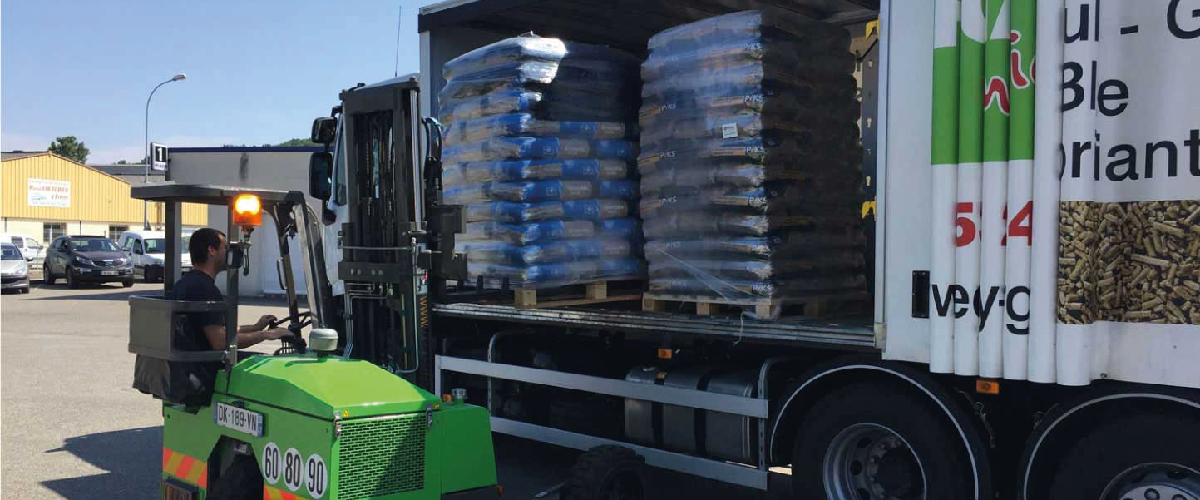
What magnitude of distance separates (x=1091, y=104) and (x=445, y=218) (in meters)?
3.60

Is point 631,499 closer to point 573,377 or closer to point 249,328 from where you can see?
point 573,377

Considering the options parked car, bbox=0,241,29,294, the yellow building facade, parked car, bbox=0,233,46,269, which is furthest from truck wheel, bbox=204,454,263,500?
the yellow building facade

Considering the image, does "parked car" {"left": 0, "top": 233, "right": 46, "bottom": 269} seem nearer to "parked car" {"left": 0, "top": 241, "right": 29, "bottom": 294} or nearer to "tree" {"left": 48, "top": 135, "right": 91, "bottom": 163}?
"parked car" {"left": 0, "top": 241, "right": 29, "bottom": 294}

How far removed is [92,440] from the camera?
332 inches

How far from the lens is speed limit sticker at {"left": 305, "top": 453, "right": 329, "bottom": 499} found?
14.9 ft

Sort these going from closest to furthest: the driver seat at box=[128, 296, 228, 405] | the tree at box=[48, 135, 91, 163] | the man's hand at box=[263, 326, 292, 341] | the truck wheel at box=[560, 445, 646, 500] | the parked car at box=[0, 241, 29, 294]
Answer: the driver seat at box=[128, 296, 228, 405]
the man's hand at box=[263, 326, 292, 341]
the truck wheel at box=[560, 445, 646, 500]
the parked car at box=[0, 241, 29, 294]
the tree at box=[48, 135, 91, 163]

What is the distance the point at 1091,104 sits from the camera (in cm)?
408

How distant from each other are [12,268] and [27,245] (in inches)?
385

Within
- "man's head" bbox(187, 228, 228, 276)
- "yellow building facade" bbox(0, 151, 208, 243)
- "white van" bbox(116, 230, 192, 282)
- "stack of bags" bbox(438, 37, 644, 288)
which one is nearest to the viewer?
"man's head" bbox(187, 228, 228, 276)

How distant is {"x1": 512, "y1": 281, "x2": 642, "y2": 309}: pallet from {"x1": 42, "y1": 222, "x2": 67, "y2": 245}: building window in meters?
53.1

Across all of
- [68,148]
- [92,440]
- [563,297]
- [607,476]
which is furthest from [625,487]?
[68,148]

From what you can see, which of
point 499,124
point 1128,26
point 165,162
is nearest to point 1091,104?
point 1128,26

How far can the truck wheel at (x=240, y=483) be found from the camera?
4.98 m

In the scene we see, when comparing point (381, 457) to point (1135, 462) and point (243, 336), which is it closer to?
point (243, 336)
